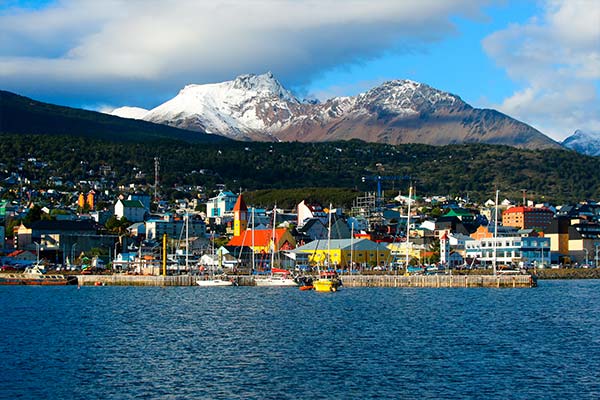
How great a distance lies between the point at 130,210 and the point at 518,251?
79.4 m

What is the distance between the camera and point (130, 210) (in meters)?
168

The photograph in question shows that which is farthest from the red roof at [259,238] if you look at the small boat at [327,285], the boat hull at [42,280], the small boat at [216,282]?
the small boat at [327,285]

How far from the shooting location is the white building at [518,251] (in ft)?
384

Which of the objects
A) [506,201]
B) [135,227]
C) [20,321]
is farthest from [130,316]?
[506,201]

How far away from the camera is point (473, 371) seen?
109 feet

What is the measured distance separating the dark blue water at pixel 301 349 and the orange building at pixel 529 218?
91358 mm

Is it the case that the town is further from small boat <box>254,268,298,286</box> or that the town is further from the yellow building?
small boat <box>254,268,298,286</box>

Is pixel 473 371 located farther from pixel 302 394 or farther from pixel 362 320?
pixel 362 320

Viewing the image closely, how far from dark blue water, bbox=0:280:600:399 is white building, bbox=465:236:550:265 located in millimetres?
50537

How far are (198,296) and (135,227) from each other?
79.4m

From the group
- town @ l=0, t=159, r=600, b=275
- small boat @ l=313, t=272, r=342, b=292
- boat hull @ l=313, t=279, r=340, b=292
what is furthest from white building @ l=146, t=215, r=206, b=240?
boat hull @ l=313, t=279, r=340, b=292

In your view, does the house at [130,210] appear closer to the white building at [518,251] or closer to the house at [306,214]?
the house at [306,214]

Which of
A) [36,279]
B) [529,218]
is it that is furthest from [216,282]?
[529,218]

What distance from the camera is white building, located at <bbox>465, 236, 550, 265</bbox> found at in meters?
117
